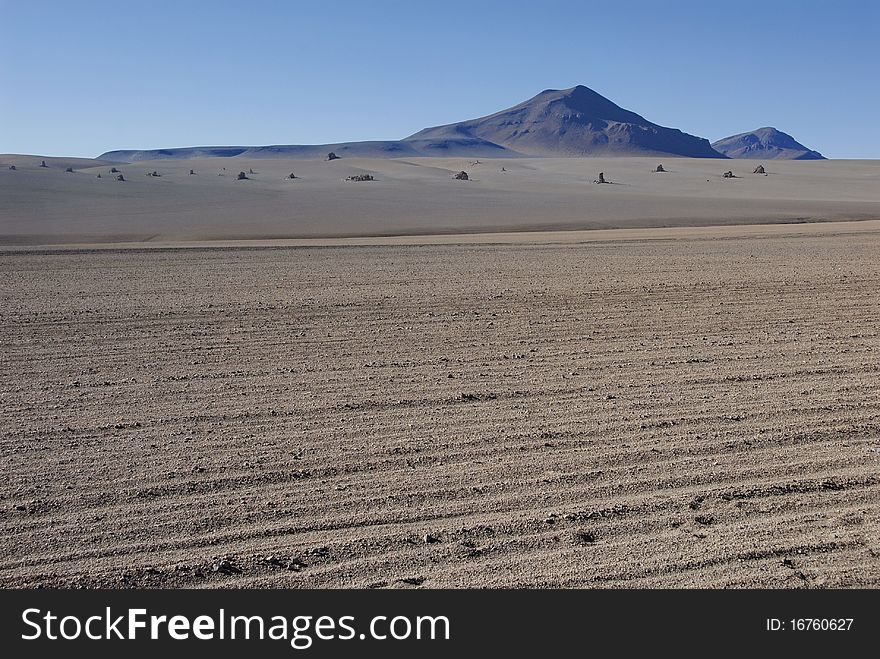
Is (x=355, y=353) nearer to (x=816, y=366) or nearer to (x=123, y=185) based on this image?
(x=816, y=366)

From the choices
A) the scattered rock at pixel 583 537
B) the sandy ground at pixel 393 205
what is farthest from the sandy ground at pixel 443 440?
the sandy ground at pixel 393 205

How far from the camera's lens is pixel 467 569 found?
4781 mm

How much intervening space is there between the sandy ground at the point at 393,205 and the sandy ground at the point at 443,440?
17449 mm

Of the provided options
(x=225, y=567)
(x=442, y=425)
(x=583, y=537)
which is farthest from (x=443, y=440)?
(x=225, y=567)

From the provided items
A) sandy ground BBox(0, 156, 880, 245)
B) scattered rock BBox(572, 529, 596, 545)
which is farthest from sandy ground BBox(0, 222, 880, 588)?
sandy ground BBox(0, 156, 880, 245)

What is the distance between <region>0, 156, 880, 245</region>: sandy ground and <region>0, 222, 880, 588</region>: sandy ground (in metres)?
17.4

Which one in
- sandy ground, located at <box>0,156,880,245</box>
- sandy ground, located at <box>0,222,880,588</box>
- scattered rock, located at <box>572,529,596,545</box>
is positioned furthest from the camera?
sandy ground, located at <box>0,156,880,245</box>

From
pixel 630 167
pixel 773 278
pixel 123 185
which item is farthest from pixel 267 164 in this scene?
pixel 773 278

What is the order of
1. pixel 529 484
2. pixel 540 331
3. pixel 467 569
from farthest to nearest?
1. pixel 540 331
2. pixel 529 484
3. pixel 467 569

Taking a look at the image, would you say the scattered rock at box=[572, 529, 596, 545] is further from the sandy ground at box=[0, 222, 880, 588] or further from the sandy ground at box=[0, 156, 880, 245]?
the sandy ground at box=[0, 156, 880, 245]

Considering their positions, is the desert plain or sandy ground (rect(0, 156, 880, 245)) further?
sandy ground (rect(0, 156, 880, 245))

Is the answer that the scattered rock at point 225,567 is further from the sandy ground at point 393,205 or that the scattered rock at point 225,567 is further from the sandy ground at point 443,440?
the sandy ground at point 393,205

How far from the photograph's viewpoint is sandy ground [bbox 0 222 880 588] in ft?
16.1

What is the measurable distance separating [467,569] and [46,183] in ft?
168
